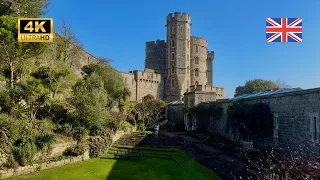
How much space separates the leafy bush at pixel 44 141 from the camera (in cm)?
1305

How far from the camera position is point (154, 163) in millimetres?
14008

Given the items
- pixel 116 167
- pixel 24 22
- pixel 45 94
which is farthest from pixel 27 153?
pixel 24 22

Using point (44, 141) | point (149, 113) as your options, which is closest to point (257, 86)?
point (149, 113)

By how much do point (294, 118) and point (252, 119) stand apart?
111 inches

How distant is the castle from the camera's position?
1881 inches

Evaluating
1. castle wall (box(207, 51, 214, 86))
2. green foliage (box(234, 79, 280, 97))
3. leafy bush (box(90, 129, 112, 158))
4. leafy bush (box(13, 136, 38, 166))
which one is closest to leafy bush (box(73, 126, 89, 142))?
leafy bush (box(90, 129, 112, 158))

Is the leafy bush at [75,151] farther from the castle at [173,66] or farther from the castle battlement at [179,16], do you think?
the castle battlement at [179,16]

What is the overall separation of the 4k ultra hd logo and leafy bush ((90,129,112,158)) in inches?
247

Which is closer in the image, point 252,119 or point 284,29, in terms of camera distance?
point 284,29

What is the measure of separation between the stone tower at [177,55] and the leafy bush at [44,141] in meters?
36.9

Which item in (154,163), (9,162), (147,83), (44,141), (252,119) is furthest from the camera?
(147,83)

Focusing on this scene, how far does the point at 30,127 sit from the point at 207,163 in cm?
877

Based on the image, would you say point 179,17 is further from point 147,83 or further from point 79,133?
point 79,133

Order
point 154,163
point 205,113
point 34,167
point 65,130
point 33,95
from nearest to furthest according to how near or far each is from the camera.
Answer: point 34,167 < point 154,163 < point 33,95 < point 65,130 < point 205,113
